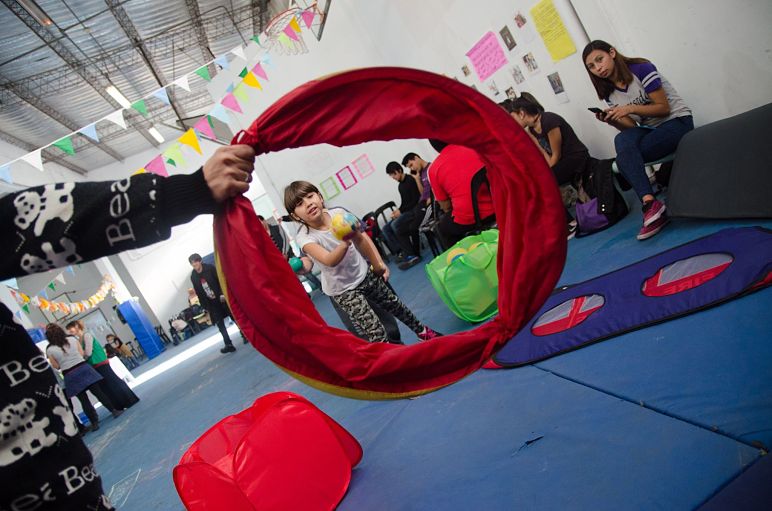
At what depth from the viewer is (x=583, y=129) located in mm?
4445

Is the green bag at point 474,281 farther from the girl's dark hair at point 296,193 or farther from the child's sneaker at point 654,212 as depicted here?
the girl's dark hair at point 296,193

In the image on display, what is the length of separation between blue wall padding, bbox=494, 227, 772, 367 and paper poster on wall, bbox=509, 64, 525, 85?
2.72 metres

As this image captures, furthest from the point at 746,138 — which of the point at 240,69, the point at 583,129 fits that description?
the point at 240,69

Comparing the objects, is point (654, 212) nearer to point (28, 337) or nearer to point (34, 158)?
point (28, 337)

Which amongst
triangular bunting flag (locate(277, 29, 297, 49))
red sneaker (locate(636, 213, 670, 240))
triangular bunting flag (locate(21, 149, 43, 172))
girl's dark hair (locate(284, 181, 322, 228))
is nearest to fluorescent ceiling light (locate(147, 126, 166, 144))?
triangular bunting flag (locate(21, 149, 43, 172))

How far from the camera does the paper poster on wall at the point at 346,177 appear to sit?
334 inches

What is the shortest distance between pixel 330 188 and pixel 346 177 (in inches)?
15.4

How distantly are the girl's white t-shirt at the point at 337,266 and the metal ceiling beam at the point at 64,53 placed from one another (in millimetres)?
8072

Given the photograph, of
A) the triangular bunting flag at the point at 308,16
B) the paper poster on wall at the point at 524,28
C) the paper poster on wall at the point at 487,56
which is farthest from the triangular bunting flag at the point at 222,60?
the paper poster on wall at the point at 524,28

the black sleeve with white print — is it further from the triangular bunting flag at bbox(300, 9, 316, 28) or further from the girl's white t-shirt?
the triangular bunting flag at bbox(300, 9, 316, 28)

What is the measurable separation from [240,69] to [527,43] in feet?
20.5

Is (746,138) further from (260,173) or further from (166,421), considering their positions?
(260,173)

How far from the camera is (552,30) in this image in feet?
13.2

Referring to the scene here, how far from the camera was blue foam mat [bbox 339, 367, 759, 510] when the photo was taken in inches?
53.2
